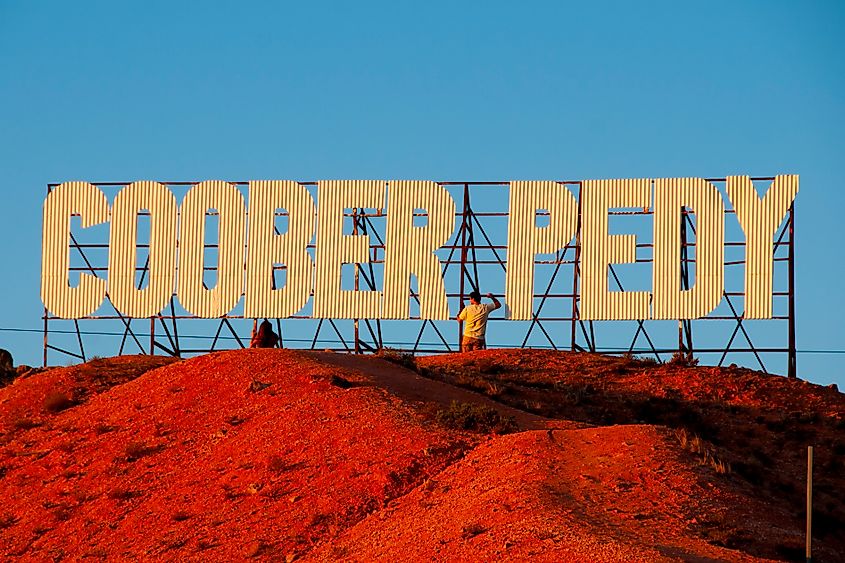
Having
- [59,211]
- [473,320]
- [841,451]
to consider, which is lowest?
[841,451]

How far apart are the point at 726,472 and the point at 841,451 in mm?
8527

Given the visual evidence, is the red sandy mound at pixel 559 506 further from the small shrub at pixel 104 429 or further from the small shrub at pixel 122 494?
the small shrub at pixel 104 429

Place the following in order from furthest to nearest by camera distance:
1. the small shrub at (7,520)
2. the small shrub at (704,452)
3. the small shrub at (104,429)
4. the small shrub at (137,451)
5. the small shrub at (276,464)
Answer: the small shrub at (104,429) → the small shrub at (137,451) → the small shrub at (7,520) → the small shrub at (276,464) → the small shrub at (704,452)

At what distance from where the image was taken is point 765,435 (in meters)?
33.8

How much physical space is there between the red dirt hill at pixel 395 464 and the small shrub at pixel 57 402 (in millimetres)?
57

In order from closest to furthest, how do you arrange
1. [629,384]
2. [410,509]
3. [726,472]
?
[410,509]
[726,472]
[629,384]

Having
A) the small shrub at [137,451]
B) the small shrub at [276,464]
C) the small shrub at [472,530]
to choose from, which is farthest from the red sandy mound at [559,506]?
the small shrub at [137,451]

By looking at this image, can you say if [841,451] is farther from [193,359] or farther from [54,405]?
[54,405]

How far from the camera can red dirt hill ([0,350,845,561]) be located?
2259cm

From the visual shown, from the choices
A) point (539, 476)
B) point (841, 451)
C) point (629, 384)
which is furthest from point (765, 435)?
point (539, 476)

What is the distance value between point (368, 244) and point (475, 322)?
464cm

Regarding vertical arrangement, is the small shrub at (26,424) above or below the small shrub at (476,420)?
below

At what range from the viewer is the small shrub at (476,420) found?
27953mm

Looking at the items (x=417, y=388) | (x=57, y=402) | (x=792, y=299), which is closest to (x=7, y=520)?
(x=57, y=402)
